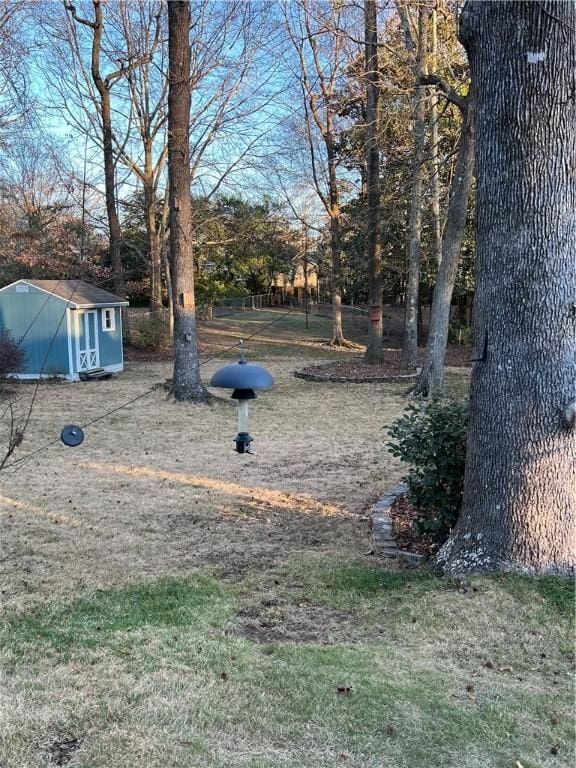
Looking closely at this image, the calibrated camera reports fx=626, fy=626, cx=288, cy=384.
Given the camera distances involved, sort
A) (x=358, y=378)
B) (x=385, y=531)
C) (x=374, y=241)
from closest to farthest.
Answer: (x=385, y=531) < (x=358, y=378) < (x=374, y=241)

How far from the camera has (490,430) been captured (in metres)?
3.51

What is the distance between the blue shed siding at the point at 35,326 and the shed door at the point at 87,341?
362 millimetres

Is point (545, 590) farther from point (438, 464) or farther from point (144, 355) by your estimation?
point (144, 355)

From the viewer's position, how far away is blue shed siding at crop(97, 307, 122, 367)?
51.0 ft

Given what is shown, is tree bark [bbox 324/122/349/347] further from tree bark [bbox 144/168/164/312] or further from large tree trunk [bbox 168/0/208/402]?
large tree trunk [bbox 168/0/208/402]

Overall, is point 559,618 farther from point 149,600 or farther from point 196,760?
point 149,600

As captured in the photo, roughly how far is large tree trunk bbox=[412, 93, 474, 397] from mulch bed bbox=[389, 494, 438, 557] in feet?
13.4

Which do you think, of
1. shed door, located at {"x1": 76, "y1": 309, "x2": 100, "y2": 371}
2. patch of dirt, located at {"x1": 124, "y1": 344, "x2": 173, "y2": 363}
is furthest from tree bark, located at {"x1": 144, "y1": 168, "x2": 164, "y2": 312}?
shed door, located at {"x1": 76, "y1": 309, "x2": 100, "y2": 371}

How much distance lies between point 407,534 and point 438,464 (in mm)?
813

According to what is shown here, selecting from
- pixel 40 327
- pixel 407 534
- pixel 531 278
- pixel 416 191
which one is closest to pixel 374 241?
pixel 416 191

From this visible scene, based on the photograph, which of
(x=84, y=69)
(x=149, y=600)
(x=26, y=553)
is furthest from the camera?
(x=84, y=69)

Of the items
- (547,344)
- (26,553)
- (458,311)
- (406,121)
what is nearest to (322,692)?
(547,344)

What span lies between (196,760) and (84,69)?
20893 millimetres

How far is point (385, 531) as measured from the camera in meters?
4.75
